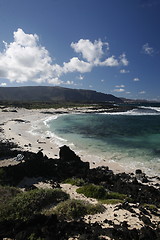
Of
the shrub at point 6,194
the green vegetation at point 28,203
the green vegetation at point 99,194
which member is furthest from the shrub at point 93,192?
the shrub at point 6,194

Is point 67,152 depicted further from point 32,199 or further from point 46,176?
point 32,199

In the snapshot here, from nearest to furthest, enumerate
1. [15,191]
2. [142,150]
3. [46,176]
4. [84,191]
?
[15,191], [84,191], [46,176], [142,150]

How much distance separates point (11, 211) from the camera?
827 cm

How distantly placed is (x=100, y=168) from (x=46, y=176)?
5.50m

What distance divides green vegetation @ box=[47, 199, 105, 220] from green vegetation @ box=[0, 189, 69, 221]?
0.76m

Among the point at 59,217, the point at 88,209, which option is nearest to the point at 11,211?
the point at 59,217

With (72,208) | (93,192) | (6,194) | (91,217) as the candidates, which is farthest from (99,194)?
(6,194)

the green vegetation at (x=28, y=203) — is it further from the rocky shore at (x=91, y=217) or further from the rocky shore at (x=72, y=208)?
the rocky shore at (x=91, y=217)

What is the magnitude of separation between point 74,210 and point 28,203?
2299 mm

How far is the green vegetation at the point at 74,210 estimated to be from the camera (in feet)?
27.5

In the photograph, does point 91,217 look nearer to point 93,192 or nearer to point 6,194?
point 93,192

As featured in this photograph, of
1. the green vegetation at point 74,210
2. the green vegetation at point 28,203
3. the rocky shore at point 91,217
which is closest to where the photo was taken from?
the rocky shore at point 91,217

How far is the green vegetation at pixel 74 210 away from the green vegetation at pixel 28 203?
76cm

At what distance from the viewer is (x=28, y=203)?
8867mm
